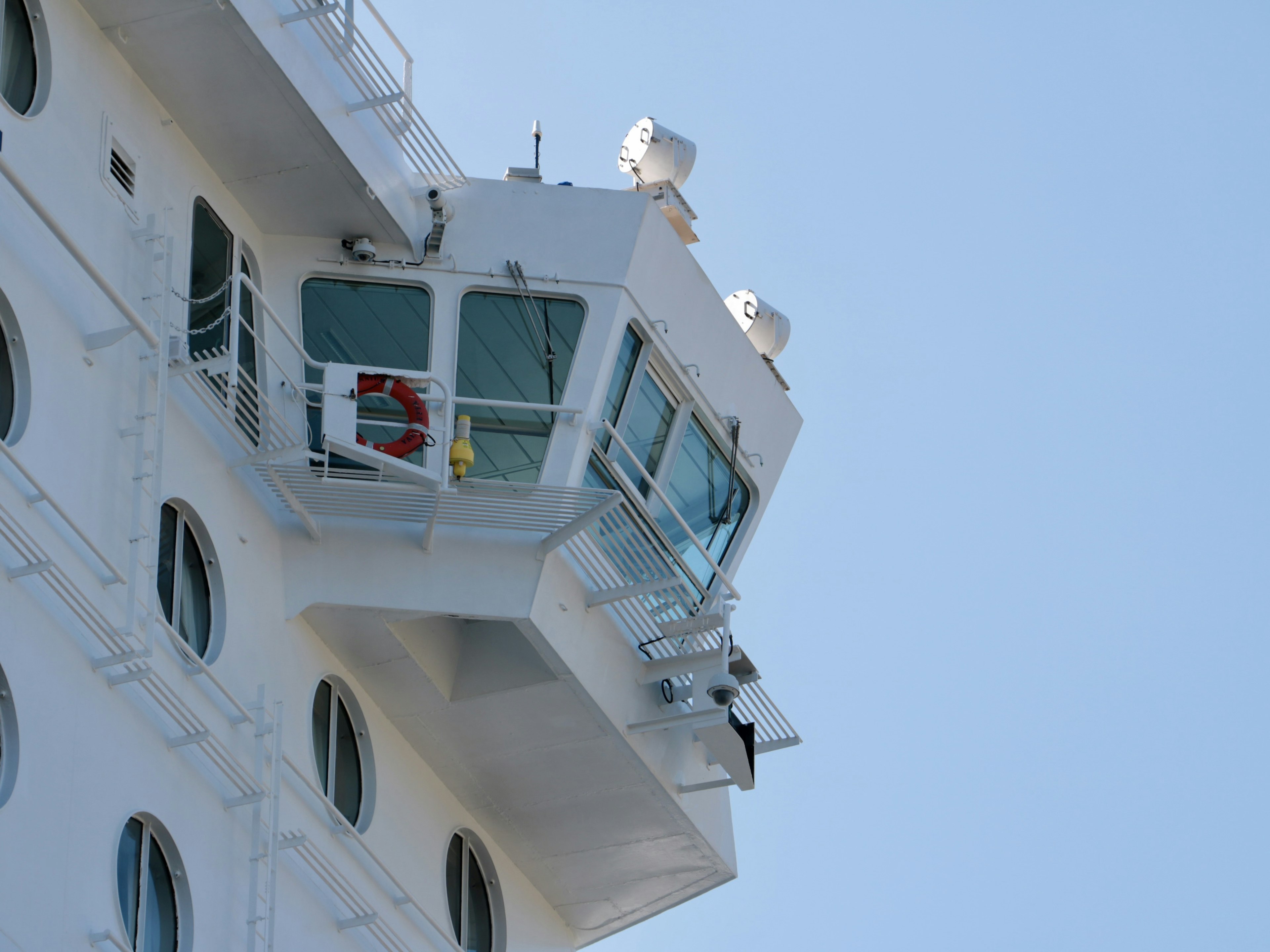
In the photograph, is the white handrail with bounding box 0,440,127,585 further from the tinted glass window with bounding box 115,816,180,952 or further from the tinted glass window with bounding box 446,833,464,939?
the tinted glass window with bounding box 446,833,464,939

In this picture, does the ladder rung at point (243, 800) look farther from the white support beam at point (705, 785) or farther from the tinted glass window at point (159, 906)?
the white support beam at point (705, 785)

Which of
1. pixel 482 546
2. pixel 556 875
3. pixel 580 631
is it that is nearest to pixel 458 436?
pixel 482 546

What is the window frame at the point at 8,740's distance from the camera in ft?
41.3

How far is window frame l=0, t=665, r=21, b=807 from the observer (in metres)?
12.6

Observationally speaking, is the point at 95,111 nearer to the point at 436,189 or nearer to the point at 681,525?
the point at 436,189

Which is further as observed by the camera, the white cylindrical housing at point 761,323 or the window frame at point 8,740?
the white cylindrical housing at point 761,323

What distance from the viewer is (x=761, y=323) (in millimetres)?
21688

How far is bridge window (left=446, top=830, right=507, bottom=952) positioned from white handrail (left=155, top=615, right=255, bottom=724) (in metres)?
4.59

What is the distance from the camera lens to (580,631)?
1812 centimetres

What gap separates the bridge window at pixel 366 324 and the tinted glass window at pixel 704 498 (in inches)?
132

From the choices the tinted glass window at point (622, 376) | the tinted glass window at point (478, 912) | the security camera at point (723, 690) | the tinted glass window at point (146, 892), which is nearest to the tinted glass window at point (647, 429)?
the tinted glass window at point (622, 376)

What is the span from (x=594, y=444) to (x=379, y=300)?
2.47 metres

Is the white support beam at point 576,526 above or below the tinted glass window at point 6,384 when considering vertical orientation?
above

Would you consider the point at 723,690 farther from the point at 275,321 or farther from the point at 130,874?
the point at 130,874
